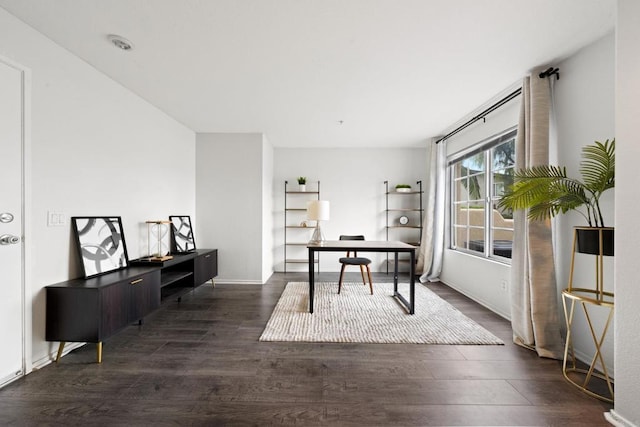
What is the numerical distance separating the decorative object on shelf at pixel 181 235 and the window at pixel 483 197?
4.11 m

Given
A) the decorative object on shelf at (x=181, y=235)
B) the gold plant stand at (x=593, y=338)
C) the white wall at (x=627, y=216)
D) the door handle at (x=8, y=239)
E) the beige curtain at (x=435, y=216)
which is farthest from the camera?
the beige curtain at (x=435, y=216)

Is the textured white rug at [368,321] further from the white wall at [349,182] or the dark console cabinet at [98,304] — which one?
the white wall at [349,182]

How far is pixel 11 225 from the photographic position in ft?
6.12

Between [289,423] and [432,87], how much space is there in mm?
3176

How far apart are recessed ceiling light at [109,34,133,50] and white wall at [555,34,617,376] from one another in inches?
143

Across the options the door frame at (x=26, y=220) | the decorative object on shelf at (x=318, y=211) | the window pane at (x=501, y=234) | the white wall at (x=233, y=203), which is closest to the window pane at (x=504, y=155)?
the window pane at (x=501, y=234)

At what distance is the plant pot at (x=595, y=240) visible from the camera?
1650mm

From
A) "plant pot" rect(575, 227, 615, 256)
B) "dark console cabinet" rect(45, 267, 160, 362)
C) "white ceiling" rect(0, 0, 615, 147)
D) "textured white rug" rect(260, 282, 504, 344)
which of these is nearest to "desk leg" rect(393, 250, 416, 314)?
"textured white rug" rect(260, 282, 504, 344)

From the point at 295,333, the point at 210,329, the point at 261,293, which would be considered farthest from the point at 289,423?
the point at 261,293

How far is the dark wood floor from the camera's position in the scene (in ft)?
5.10

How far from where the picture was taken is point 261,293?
3.94m

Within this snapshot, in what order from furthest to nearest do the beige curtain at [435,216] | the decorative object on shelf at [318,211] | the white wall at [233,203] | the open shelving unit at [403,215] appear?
the open shelving unit at [403,215]
the beige curtain at [435,216]
the white wall at [233,203]
the decorative object on shelf at [318,211]

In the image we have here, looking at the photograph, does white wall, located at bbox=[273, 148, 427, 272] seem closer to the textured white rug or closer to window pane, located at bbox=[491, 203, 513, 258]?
the textured white rug

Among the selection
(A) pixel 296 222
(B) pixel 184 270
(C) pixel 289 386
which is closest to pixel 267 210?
(A) pixel 296 222
